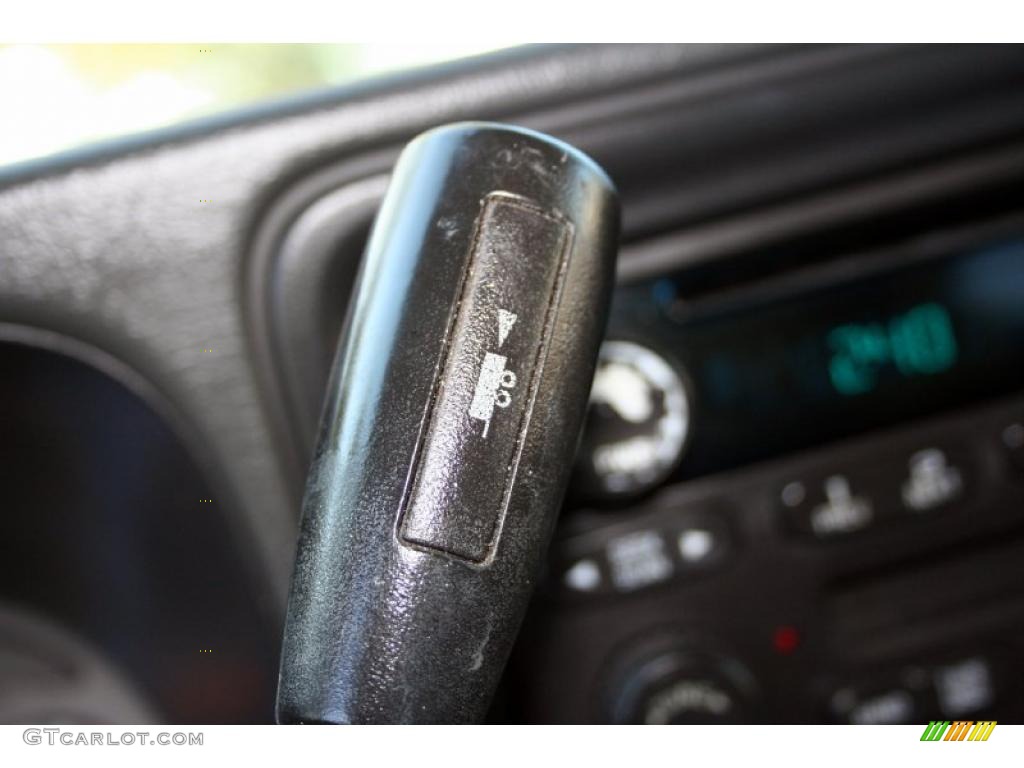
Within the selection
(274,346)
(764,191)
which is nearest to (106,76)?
(274,346)

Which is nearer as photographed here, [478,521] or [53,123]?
[478,521]

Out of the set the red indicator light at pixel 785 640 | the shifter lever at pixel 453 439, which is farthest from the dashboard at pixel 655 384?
the shifter lever at pixel 453 439

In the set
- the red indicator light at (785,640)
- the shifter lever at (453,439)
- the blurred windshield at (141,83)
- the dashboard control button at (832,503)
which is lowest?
the shifter lever at (453,439)

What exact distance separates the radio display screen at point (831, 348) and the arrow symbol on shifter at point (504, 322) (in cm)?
29

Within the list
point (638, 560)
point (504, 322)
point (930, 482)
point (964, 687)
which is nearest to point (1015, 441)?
point (930, 482)

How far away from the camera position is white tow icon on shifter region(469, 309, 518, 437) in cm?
41

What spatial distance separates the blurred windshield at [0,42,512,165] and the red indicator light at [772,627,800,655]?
1.47ft

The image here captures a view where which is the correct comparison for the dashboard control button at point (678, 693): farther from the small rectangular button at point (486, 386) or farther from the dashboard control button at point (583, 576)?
the small rectangular button at point (486, 386)

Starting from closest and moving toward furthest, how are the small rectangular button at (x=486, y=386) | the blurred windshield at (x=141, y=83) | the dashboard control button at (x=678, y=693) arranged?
the small rectangular button at (x=486, y=386) < the blurred windshield at (x=141, y=83) < the dashboard control button at (x=678, y=693)

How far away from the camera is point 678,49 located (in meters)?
0.66

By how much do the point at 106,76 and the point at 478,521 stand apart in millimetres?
375

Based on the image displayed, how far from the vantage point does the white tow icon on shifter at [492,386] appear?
405mm
